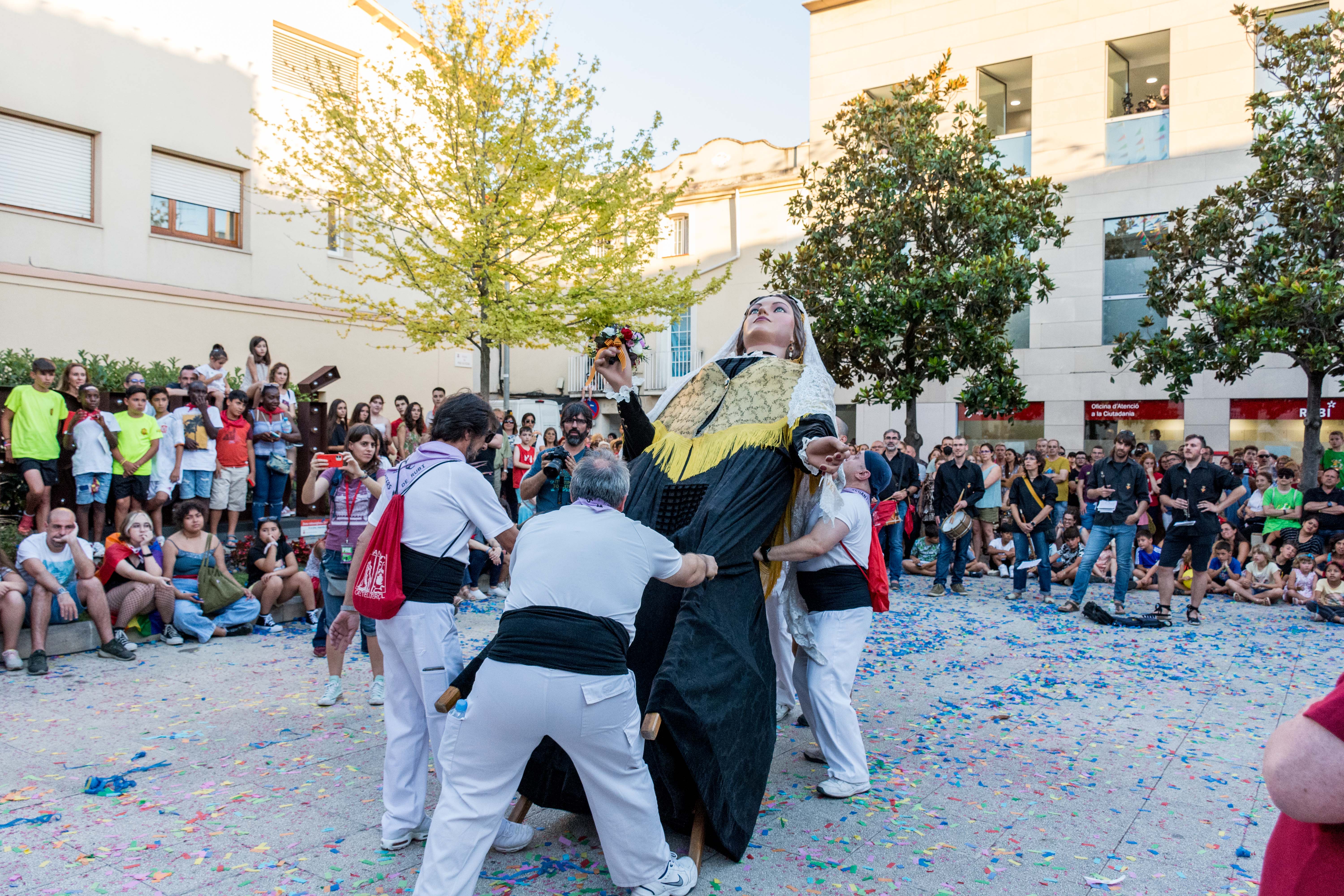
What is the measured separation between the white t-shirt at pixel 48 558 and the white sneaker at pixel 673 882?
18.1 feet

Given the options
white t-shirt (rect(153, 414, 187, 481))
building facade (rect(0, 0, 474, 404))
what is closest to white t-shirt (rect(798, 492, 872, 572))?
white t-shirt (rect(153, 414, 187, 481))

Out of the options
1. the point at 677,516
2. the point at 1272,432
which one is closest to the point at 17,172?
the point at 677,516

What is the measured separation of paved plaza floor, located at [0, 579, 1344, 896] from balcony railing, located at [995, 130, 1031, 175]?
43.3 ft

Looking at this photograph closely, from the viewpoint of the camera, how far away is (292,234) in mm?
16125

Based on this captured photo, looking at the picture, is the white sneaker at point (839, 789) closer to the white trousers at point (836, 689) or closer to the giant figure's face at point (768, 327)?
the white trousers at point (836, 689)

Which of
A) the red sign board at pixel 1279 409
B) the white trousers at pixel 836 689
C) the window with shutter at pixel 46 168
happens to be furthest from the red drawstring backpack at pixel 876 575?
the red sign board at pixel 1279 409

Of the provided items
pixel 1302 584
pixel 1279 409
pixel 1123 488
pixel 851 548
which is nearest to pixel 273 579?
pixel 851 548

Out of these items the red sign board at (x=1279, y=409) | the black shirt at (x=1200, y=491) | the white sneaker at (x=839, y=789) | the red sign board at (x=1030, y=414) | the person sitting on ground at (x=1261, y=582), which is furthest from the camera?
the red sign board at (x=1030, y=414)

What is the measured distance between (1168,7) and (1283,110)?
15.9 feet

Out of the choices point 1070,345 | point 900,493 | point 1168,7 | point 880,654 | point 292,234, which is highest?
point 1168,7

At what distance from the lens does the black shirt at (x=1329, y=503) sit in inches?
402

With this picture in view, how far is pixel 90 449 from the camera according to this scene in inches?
329

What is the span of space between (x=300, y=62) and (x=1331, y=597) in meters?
16.7

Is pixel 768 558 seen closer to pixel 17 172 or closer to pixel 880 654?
pixel 880 654
